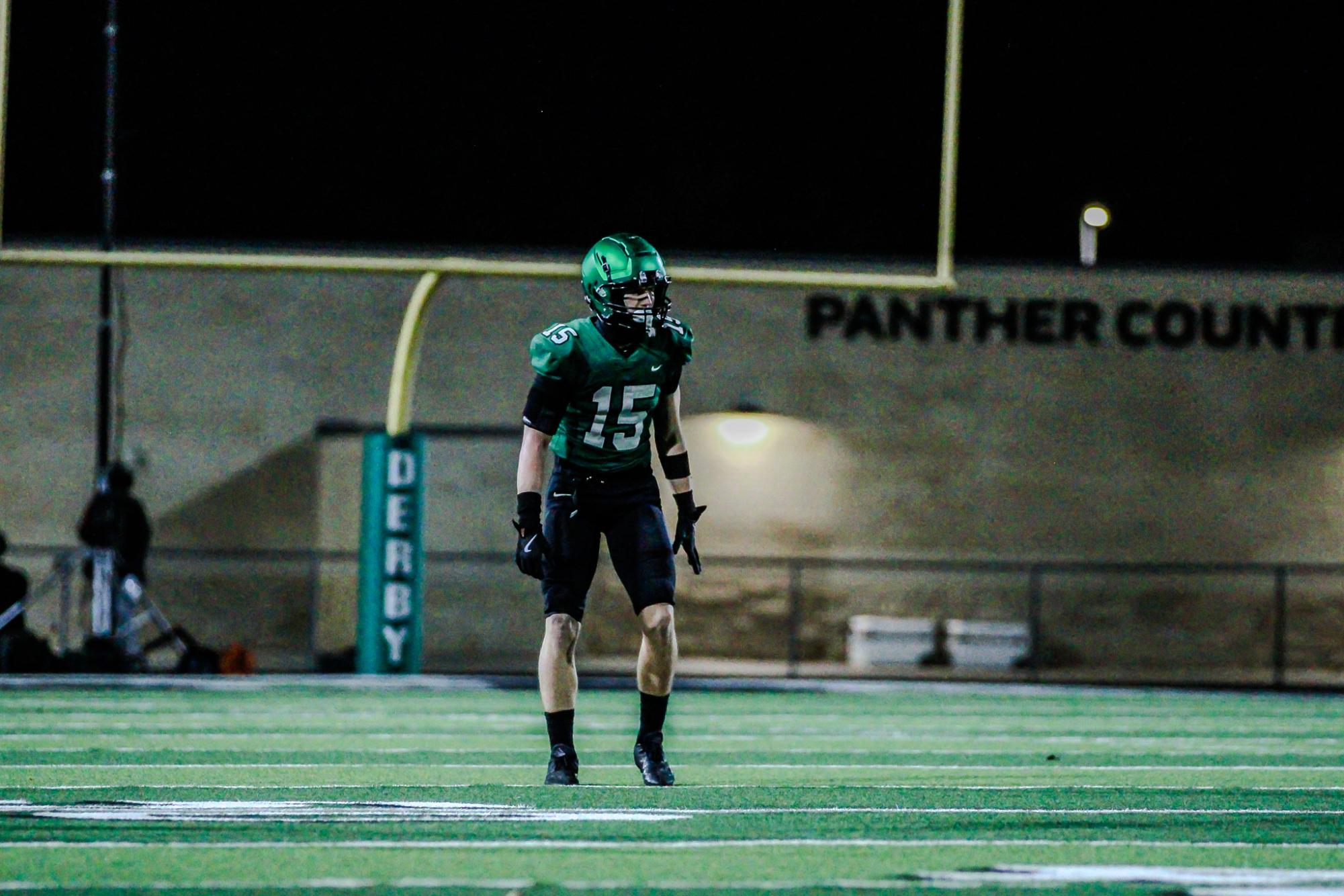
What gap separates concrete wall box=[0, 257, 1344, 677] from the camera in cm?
1952

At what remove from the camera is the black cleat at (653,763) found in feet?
24.7

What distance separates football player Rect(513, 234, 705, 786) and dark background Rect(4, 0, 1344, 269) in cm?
1056

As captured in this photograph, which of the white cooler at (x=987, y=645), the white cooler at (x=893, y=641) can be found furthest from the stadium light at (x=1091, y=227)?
the white cooler at (x=893, y=641)

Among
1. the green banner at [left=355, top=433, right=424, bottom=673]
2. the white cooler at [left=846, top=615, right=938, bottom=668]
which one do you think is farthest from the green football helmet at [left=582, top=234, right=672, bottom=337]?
the white cooler at [left=846, top=615, right=938, bottom=668]

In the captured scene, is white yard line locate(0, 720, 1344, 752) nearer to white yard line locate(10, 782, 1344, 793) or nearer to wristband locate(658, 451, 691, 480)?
white yard line locate(10, 782, 1344, 793)

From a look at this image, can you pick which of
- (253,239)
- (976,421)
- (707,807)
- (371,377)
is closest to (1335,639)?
(976,421)

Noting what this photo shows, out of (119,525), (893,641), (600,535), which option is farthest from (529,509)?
(893,641)

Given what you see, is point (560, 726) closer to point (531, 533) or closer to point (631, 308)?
point (531, 533)

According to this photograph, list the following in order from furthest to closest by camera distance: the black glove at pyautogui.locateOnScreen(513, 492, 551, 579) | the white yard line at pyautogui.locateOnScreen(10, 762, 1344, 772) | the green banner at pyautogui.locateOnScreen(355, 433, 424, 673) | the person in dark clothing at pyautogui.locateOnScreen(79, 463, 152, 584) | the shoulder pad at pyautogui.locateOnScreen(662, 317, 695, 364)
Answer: the person in dark clothing at pyautogui.locateOnScreen(79, 463, 152, 584) < the green banner at pyautogui.locateOnScreen(355, 433, 424, 673) < the white yard line at pyautogui.locateOnScreen(10, 762, 1344, 772) < the shoulder pad at pyautogui.locateOnScreen(662, 317, 695, 364) < the black glove at pyautogui.locateOnScreen(513, 492, 551, 579)

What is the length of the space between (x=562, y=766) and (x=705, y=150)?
14621mm

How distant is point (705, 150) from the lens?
2156 centimetres

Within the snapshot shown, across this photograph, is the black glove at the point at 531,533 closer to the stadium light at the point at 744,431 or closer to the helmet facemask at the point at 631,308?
the helmet facemask at the point at 631,308

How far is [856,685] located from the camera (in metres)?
15.2

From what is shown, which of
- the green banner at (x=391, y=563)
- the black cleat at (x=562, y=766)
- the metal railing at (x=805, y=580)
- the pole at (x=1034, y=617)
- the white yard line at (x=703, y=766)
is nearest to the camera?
the black cleat at (x=562, y=766)
